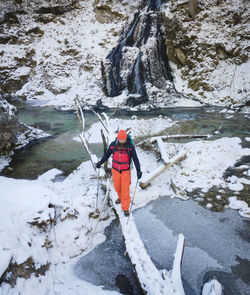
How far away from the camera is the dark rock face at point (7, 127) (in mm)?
8273

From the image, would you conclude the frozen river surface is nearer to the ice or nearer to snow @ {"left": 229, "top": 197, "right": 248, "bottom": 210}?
the ice

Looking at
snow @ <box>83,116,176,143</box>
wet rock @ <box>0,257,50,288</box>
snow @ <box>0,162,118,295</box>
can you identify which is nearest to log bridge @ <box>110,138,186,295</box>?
snow @ <box>0,162,118,295</box>

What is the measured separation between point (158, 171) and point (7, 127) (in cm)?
745

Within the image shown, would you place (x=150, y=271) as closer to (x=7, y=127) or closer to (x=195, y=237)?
(x=195, y=237)

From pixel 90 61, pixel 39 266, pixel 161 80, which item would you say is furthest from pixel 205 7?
pixel 39 266

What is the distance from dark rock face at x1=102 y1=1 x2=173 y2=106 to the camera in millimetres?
18109

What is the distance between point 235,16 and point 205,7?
11.6 feet

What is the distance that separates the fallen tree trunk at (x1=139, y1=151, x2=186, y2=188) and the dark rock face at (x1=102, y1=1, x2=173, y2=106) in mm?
11960

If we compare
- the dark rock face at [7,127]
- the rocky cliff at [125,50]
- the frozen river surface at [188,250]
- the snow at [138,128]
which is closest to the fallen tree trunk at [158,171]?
the frozen river surface at [188,250]

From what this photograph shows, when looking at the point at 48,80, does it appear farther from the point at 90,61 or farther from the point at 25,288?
the point at 25,288

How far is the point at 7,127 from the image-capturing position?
336 inches

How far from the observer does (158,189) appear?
515cm

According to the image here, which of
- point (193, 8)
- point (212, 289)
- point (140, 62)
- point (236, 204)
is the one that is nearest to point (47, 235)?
point (212, 289)

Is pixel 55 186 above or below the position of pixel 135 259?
below
